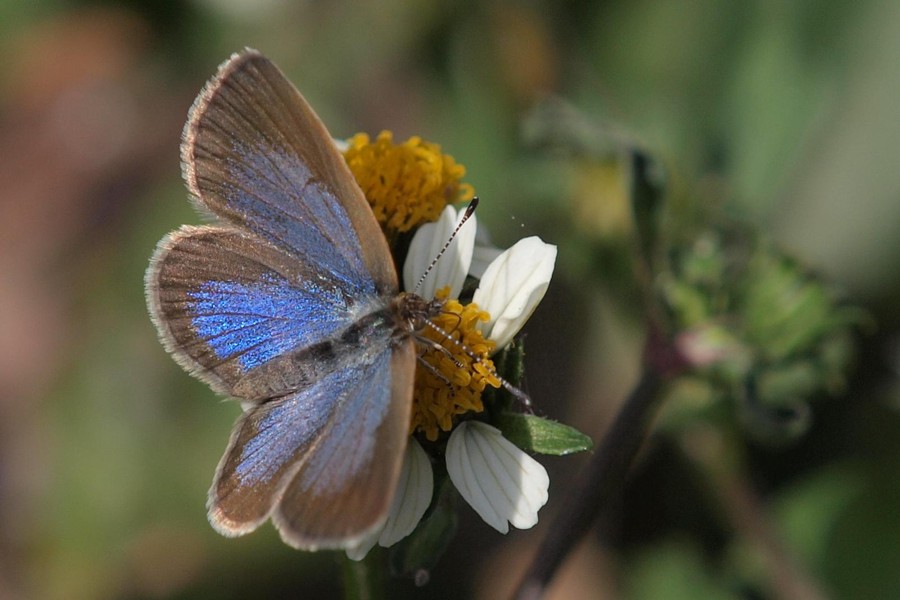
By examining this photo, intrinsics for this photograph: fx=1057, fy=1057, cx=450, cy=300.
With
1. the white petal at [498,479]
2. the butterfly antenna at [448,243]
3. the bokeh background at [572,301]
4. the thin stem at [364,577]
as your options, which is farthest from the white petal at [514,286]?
the bokeh background at [572,301]

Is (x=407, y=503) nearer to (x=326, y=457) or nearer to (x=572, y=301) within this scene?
(x=326, y=457)

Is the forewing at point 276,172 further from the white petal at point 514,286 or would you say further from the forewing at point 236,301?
the white petal at point 514,286

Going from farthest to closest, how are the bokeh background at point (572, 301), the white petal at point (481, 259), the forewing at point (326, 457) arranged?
the bokeh background at point (572, 301) → the white petal at point (481, 259) → the forewing at point (326, 457)

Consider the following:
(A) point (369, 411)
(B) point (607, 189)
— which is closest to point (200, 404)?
(B) point (607, 189)

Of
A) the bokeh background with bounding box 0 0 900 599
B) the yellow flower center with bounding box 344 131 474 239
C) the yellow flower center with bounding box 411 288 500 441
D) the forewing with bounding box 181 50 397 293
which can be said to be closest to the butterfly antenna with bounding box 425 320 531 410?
the yellow flower center with bounding box 411 288 500 441

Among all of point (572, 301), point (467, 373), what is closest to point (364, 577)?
point (467, 373)
